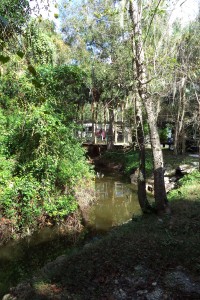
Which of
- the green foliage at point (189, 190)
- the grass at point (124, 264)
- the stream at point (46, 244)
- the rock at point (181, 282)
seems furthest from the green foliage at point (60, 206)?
the rock at point (181, 282)

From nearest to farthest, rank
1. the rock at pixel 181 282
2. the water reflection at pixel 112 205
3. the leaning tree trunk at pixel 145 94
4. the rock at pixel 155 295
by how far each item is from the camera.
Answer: the rock at pixel 155 295 < the rock at pixel 181 282 < the leaning tree trunk at pixel 145 94 < the water reflection at pixel 112 205

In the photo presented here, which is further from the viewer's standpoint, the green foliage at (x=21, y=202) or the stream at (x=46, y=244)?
the green foliage at (x=21, y=202)

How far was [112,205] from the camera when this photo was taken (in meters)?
11.4

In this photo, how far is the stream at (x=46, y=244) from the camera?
623cm

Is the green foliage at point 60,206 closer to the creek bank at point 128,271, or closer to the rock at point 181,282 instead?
the creek bank at point 128,271

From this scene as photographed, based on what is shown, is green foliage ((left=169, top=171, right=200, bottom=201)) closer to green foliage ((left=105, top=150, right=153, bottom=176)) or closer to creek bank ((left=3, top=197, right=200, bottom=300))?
creek bank ((left=3, top=197, right=200, bottom=300))

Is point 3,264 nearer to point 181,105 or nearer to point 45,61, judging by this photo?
point 45,61

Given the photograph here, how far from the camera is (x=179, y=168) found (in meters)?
13.6

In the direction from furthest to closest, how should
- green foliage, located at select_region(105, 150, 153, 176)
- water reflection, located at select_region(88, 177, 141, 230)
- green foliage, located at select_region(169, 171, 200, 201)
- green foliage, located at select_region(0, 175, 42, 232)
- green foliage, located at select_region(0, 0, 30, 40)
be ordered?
1. green foliage, located at select_region(105, 150, 153, 176)
2. water reflection, located at select_region(88, 177, 141, 230)
3. green foliage, located at select_region(169, 171, 200, 201)
4. green foliage, located at select_region(0, 175, 42, 232)
5. green foliage, located at select_region(0, 0, 30, 40)

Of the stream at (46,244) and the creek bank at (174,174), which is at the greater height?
the creek bank at (174,174)

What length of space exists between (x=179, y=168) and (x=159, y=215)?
23.1 feet

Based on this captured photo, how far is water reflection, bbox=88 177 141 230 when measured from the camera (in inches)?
374

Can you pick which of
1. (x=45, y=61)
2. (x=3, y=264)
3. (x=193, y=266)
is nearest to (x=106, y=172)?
(x=45, y=61)

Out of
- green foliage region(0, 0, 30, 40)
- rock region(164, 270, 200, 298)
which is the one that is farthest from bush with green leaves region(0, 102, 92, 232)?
rock region(164, 270, 200, 298)
